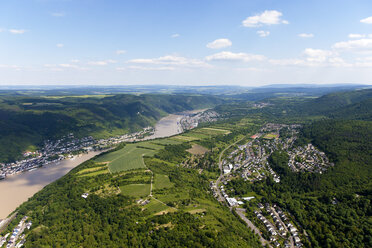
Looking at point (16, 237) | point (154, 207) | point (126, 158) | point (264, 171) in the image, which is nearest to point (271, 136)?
point (264, 171)

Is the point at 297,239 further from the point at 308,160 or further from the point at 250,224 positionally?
the point at 308,160

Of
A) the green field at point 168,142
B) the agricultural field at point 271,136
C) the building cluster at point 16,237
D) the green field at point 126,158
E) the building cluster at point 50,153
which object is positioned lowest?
the building cluster at point 16,237

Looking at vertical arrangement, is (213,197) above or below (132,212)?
below

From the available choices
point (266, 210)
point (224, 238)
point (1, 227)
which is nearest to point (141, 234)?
point (224, 238)

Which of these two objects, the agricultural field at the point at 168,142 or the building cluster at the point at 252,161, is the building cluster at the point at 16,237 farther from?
the agricultural field at the point at 168,142

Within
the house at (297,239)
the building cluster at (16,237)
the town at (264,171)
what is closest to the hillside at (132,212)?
the building cluster at (16,237)

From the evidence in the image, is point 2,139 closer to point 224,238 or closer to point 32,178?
point 32,178

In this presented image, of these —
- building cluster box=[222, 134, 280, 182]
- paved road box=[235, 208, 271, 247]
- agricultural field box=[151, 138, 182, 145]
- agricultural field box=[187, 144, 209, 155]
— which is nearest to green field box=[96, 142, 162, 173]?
agricultural field box=[151, 138, 182, 145]
